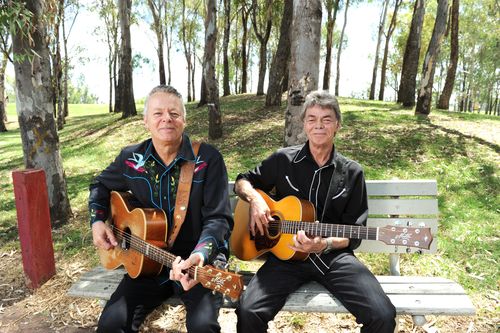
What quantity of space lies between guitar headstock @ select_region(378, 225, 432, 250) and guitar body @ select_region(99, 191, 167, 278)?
1.51 meters

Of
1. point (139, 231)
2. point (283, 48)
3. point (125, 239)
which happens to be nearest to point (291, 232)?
point (139, 231)

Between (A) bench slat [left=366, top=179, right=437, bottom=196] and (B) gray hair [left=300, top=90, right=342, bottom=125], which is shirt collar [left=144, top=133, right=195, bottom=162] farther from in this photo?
(A) bench slat [left=366, top=179, right=437, bottom=196]

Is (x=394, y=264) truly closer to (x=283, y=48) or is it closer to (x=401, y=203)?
(x=401, y=203)

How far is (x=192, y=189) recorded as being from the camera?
2736 millimetres

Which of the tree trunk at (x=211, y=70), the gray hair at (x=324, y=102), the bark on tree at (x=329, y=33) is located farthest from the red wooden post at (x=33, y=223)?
the bark on tree at (x=329, y=33)

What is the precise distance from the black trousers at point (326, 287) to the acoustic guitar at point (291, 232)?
4.7 inches

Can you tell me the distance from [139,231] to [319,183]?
139 cm

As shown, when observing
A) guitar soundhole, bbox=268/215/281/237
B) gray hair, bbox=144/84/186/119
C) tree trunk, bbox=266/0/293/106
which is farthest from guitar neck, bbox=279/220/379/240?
tree trunk, bbox=266/0/293/106

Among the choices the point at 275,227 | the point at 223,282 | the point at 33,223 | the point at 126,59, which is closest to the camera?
the point at 223,282

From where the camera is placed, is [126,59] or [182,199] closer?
[182,199]

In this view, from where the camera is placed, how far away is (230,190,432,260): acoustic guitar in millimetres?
2414

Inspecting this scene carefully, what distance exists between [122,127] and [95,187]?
37.8ft

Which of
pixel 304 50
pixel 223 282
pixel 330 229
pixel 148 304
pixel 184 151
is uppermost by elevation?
pixel 304 50

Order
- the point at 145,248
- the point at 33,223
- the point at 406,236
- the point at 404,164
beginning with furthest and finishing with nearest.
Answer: the point at 404,164 → the point at 33,223 → the point at 145,248 → the point at 406,236
